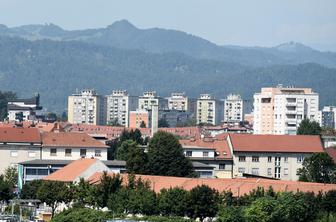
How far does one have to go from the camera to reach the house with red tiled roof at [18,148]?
76562 millimetres

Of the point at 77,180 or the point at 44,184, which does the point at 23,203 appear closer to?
the point at 44,184

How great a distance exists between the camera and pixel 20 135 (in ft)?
260

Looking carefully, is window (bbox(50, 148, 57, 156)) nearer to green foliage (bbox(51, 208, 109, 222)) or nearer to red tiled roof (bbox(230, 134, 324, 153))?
red tiled roof (bbox(230, 134, 324, 153))

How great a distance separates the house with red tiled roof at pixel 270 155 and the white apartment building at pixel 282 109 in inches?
2022

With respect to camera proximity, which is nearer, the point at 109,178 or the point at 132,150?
the point at 109,178

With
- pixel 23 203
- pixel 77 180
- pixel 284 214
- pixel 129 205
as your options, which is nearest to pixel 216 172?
pixel 77 180

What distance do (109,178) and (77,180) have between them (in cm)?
700

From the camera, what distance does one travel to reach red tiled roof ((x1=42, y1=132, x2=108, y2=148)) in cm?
7650

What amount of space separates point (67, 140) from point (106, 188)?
25.0 metres

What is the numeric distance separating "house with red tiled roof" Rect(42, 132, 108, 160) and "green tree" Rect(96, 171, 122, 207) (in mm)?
22851

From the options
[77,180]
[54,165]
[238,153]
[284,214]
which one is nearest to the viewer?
[284,214]

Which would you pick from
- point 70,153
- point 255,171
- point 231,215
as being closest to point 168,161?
point 70,153

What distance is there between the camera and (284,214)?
1713 inches

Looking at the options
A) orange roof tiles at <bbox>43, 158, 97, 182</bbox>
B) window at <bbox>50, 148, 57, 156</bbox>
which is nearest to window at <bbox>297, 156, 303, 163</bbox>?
window at <bbox>50, 148, 57, 156</bbox>
